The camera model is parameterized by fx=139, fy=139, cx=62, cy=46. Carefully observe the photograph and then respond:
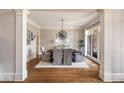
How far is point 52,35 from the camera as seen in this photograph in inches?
545

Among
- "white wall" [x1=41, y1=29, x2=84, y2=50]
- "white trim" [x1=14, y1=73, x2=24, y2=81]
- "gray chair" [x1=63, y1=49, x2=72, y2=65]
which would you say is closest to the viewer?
"white trim" [x1=14, y1=73, x2=24, y2=81]

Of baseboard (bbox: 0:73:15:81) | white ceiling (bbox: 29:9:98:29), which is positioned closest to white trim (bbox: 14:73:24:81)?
baseboard (bbox: 0:73:15:81)

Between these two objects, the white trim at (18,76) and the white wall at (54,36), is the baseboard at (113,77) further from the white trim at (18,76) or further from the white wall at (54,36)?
the white wall at (54,36)

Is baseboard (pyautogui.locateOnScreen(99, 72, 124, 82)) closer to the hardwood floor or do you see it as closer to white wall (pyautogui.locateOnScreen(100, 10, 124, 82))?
white wall (pyautogui.locateOnScreen(100, 10, 124, 82))

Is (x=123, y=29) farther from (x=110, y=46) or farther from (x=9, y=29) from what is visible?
(x=9, y=29)

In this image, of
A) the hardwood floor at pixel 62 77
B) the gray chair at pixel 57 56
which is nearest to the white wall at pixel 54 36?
the gray chair at pixel 57 56

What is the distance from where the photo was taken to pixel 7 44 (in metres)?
4.99

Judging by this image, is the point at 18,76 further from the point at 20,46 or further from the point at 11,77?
the point at 20,46

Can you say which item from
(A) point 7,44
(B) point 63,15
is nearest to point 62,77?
(A) point 7,44

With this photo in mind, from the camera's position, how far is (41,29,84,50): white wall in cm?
1376

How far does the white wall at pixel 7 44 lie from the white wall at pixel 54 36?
8.85m

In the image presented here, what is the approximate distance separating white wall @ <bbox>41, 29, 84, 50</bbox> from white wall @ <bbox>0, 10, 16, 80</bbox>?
885 centimetres
